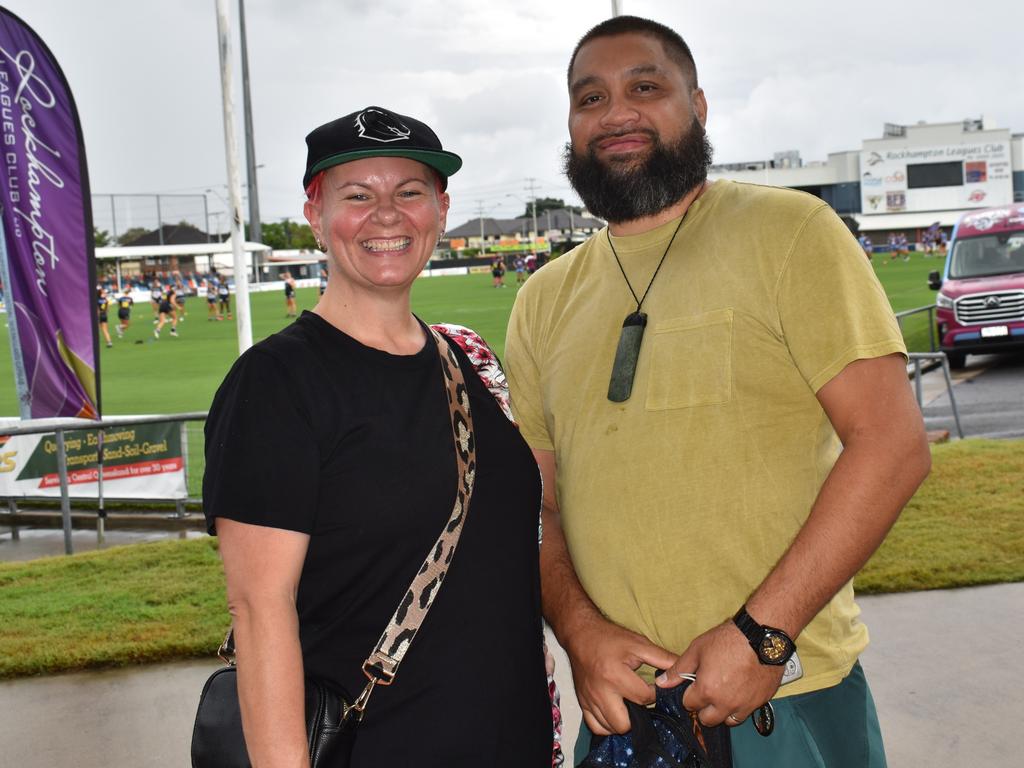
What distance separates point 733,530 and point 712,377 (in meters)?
0.32

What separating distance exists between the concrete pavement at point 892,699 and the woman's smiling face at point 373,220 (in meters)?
2.65

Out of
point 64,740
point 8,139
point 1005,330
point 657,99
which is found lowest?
point 64,740

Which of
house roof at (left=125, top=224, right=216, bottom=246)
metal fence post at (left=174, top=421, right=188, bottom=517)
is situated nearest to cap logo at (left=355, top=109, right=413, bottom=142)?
metal fence post at (left=174, top=421, right=188, bottom=517)

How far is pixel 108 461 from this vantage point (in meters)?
9.76

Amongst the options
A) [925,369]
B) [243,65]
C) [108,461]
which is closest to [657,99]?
[108,461]

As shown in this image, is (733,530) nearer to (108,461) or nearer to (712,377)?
(712,377)

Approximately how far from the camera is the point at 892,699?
4.27 metres

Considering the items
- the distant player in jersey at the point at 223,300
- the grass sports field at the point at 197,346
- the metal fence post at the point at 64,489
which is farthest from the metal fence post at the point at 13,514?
the distant player in jersey at the point at 223,300

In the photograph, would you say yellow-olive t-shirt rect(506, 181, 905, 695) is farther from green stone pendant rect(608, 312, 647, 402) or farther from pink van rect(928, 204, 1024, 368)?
pink van rect(928, 204, 1024, 368)

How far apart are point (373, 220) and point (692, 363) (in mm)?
725

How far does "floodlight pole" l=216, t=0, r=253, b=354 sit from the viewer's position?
9.55 meters

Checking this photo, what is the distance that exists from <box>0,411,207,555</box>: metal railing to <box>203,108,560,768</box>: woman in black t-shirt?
7.12 metres

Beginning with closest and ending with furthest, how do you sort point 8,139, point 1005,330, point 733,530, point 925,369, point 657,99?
point 733,530, point 657,99, point 8,139, point 1005,330, point 925,369

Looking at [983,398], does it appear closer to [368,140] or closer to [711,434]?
[711,434]
